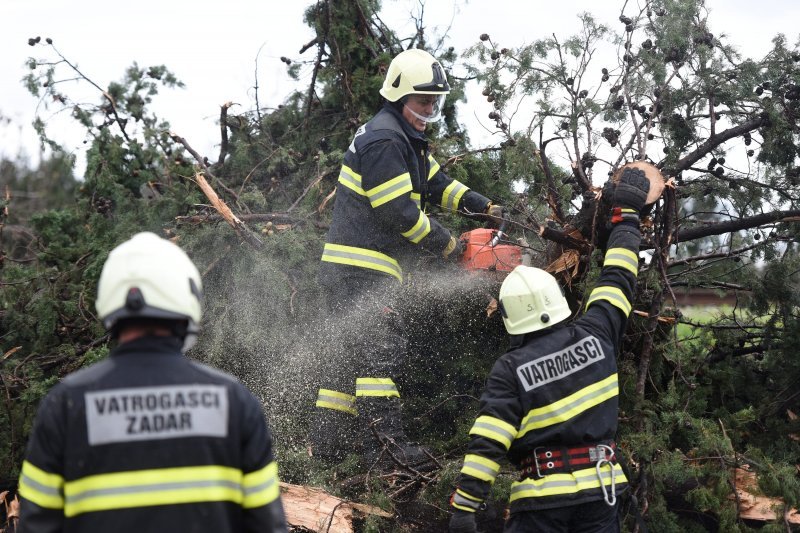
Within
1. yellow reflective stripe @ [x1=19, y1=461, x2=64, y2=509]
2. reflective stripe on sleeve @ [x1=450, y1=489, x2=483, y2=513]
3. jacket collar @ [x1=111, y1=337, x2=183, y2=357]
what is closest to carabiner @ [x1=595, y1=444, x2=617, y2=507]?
reflective stripe on sleeve @ [x1=450, y1=489, x2=483, y2=513]

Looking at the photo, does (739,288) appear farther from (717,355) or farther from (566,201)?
(566,201)

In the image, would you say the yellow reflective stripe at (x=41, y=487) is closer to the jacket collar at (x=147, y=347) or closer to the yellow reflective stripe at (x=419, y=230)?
the jacket collar at (x=147, y=347)

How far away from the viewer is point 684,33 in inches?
207

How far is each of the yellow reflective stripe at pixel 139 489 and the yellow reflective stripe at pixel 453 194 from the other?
380 centimetres

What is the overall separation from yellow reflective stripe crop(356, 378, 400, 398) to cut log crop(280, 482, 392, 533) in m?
0.73

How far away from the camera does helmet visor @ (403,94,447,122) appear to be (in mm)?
5500

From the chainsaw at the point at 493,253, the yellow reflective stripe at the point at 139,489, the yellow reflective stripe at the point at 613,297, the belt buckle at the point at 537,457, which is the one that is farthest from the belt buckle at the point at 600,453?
the yellow reflective stripe at the point at 139,489

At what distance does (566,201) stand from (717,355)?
1.59m

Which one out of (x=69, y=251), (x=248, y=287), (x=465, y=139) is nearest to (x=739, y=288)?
(x=465, y=139)

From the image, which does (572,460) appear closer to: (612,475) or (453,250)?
(612,475)

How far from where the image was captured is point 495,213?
18.4 ft

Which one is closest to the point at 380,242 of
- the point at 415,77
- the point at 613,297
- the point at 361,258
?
the point at 361,258

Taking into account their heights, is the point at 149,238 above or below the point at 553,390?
above

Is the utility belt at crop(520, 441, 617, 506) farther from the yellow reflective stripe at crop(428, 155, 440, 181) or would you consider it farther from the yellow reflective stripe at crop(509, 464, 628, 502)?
the yellow reflective stripe at crop(428, 155, 440, 181)
